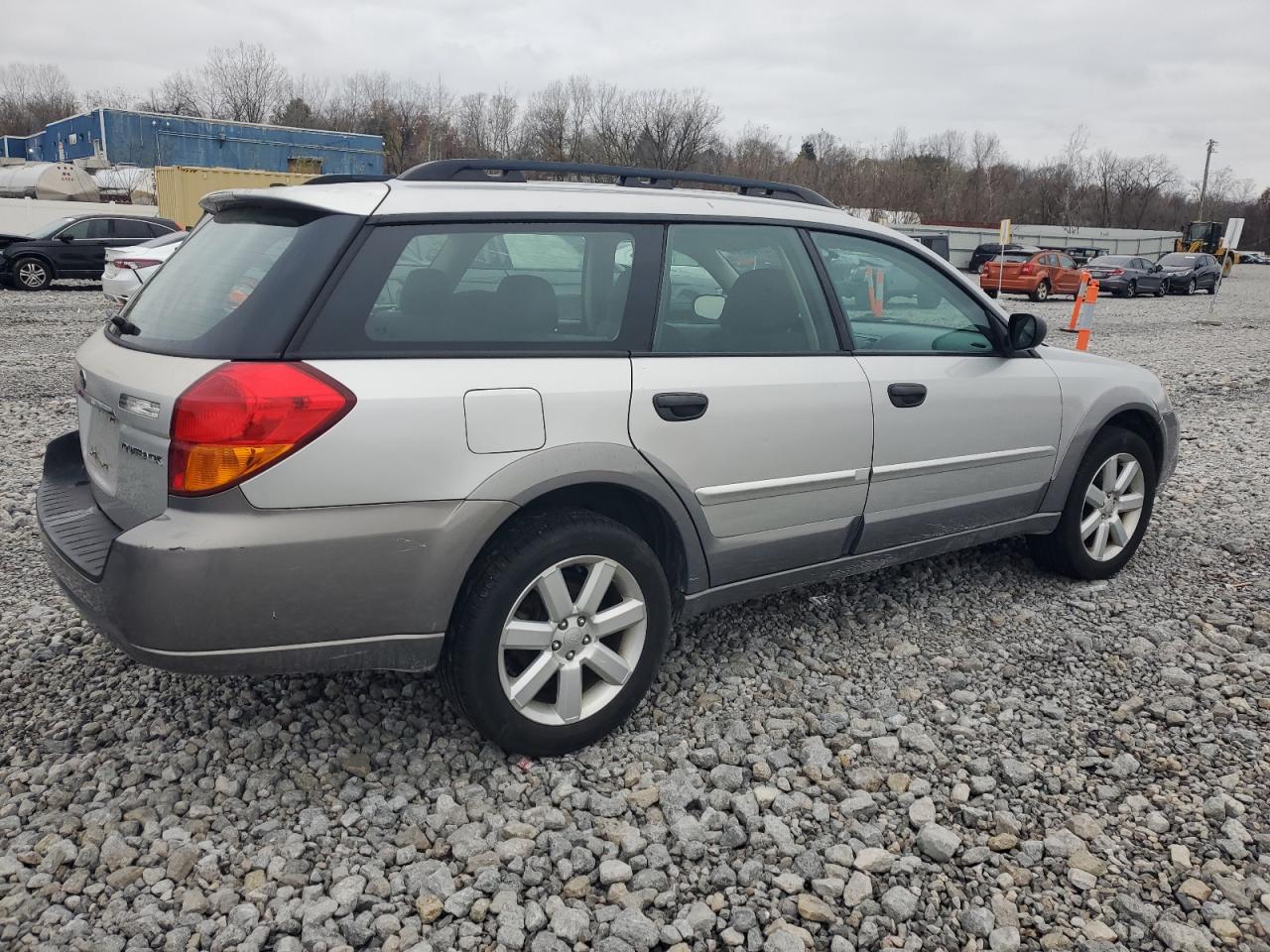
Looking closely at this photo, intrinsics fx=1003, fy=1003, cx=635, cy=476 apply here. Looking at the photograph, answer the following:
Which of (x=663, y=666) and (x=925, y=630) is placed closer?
(x=663, y=666)

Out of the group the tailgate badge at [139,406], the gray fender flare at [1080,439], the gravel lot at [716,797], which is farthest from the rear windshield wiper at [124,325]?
the gray fender flare at [1080,439]

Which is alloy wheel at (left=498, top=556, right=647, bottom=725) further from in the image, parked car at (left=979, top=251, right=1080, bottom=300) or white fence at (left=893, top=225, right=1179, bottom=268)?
white fence at (left=893, top=225, right=1179, bottom=268)

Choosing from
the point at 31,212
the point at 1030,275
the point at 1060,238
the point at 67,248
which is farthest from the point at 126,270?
the point at 1060,238

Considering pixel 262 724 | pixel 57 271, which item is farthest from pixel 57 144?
pixel 262 724

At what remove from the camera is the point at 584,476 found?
113 inches

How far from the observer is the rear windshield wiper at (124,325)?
304cm

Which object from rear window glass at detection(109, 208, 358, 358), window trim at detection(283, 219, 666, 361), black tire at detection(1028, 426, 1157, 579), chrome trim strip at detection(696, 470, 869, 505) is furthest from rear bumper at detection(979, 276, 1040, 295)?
rear window glass at detection(109, 208, 358, 358)

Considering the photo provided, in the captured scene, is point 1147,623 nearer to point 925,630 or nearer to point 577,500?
point 925,630

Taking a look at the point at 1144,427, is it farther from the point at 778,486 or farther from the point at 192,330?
the point at 192,330

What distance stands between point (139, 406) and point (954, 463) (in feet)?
9.27

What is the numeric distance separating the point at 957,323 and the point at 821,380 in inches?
36.3

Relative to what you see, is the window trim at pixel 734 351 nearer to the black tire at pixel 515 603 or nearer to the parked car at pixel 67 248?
the black tire at pixel 515 603

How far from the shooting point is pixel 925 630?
13.6ft

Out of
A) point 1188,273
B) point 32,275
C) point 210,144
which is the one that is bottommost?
point 32,275
